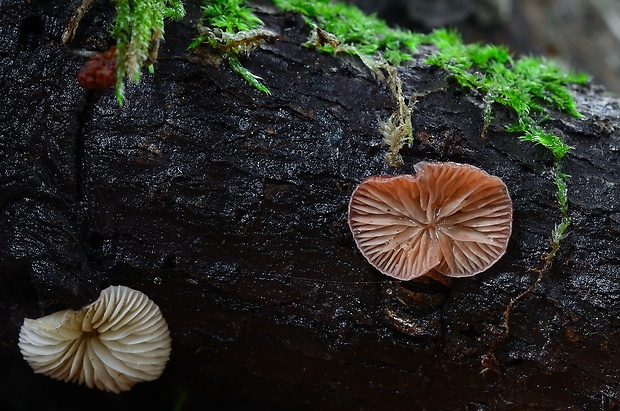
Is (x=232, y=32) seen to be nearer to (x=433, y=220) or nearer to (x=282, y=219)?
(x=282, y=219)

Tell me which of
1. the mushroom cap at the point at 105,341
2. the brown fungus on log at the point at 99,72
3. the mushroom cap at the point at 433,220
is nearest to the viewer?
the brown fungus on log at the point at 99,72

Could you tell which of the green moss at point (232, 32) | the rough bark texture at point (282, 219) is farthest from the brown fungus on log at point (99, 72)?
the green moss at point (232, 32)

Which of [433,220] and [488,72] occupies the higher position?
[488,72]

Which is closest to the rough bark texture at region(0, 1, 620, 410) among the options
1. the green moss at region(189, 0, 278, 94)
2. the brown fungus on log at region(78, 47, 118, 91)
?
→ the green moss at region(189, 0, 278, 94)

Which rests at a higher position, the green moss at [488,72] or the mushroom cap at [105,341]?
the green moss at [488,72]

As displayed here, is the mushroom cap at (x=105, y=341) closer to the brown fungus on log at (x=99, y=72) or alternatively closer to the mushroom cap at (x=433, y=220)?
the brown fungus on log at (x=99, y=72)

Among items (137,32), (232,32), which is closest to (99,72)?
(137,32)
